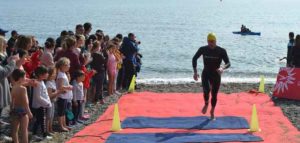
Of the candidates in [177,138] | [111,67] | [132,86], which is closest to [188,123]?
[177,138]

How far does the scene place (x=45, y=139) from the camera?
9906 mm

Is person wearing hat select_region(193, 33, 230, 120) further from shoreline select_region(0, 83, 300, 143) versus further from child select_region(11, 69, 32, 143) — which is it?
child select_region(11, 69, 32, 143)

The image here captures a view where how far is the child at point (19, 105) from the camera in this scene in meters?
8.56

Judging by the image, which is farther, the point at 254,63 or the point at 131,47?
the point at 254,63

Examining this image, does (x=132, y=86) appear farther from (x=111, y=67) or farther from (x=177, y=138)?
(x=177, y=138)

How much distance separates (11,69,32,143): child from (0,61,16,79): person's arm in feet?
0.59

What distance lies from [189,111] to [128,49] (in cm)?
406

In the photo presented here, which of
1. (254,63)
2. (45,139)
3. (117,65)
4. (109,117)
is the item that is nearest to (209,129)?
(109,117)

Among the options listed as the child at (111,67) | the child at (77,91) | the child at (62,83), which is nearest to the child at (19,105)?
the child at (62,83)

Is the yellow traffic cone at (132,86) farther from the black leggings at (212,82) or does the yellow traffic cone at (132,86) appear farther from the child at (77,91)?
the black leggings at (212,82)

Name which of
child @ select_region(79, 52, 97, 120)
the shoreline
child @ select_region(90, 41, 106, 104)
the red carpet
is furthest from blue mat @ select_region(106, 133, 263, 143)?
child @ select_region(90, 41, 106, 104)

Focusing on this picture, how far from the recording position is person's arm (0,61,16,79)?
Answer: 8.66 m

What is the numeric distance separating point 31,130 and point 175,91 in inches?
269

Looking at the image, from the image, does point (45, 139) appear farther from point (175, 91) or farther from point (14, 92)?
point (175, 91)
